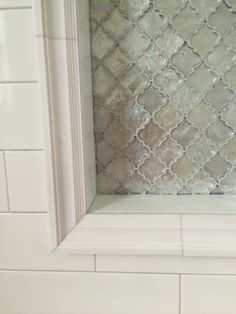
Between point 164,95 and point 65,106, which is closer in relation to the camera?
point 65,106

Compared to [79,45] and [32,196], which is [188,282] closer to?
[32,196]

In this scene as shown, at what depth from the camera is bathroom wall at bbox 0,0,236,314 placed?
72 cm

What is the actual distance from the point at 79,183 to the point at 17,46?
0.30m

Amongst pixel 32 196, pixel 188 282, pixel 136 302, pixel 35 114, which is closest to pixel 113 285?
pixel 136 302

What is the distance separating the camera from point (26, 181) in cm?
75

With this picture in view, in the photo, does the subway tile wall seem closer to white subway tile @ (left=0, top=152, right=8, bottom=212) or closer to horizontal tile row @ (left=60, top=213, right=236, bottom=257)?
white subway tile @ (left=0, top=152, right=8, bottom=212)

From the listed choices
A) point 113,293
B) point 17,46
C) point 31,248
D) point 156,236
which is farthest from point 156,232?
point 17,46

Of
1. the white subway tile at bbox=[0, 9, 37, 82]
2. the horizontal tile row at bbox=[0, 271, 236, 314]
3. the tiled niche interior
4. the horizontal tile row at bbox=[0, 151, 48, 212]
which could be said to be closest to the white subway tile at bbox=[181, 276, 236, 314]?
the horizontal tile row at bbox=[0, 271, 236, 314]

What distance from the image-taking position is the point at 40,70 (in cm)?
67

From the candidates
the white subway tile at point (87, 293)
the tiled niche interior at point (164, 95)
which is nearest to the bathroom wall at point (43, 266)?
the white subway tile at point (87, 293)

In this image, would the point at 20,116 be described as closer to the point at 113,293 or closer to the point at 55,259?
the point at 55,259

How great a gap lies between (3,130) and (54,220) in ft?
0.71

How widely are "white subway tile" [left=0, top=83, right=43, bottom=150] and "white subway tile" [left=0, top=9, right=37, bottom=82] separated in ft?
0.08

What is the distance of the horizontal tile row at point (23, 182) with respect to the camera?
74 cm
